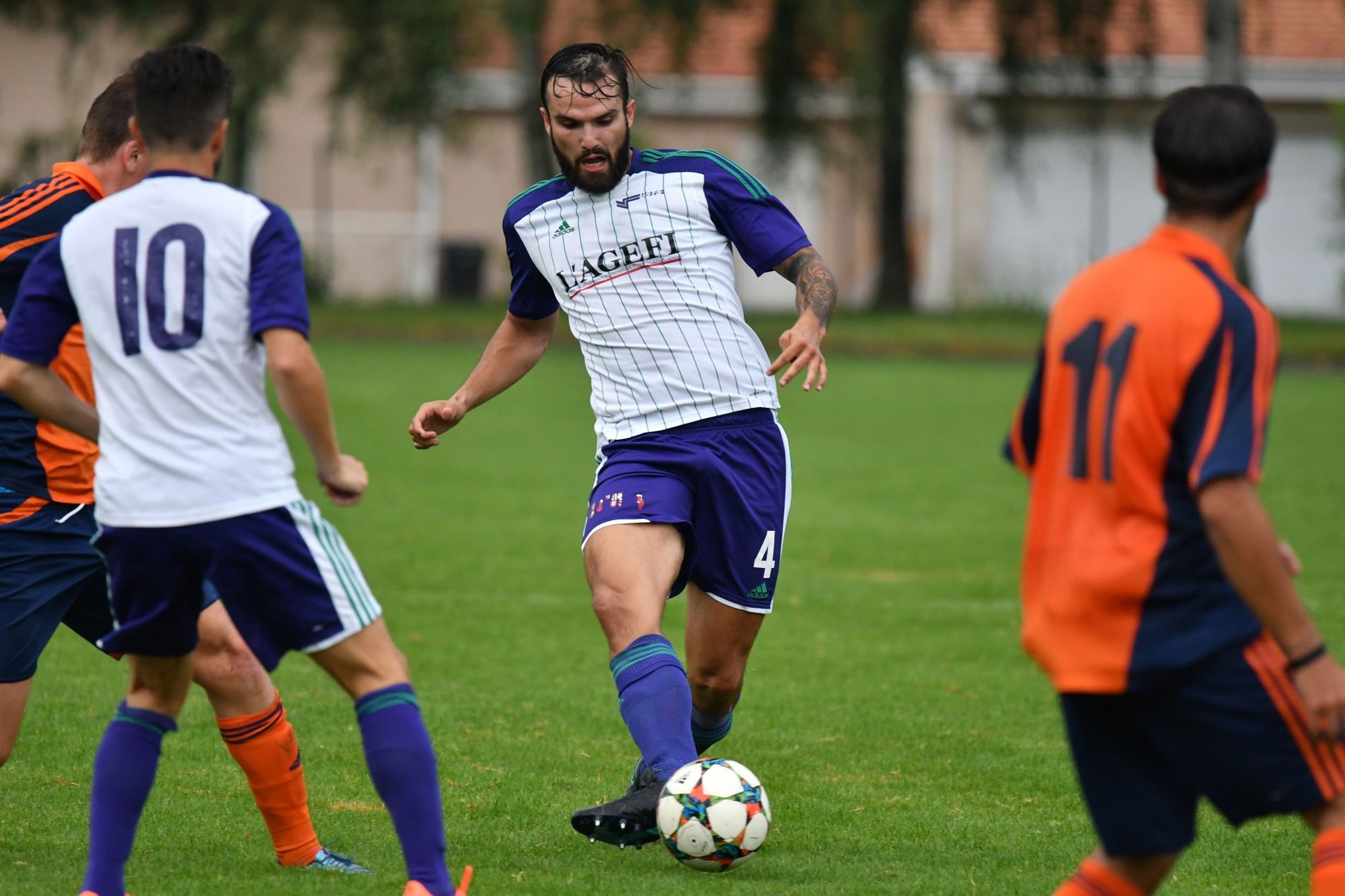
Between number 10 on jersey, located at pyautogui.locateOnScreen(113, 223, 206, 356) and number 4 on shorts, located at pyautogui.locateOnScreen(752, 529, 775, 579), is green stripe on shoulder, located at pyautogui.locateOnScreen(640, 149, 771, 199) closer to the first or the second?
number 4 on shorts, located at pyautogui.locateOnScreen(752, 529, 775, 579)

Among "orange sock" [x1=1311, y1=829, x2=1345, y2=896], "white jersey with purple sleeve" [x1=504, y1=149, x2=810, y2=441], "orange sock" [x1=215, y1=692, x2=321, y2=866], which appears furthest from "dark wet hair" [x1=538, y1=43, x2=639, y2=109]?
"orange sock" [x1=1311, y1=829, x2=1345, y2=896]

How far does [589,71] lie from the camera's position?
195 inches

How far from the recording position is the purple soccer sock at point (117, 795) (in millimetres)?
3863

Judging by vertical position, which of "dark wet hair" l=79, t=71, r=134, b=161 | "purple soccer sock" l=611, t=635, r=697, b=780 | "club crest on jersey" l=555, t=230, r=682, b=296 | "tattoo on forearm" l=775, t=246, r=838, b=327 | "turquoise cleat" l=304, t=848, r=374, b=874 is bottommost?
"turquoise cleat" l=304, t=848, r=374, b=874

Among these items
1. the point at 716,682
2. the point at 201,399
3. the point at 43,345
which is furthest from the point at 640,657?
the point at 43,345

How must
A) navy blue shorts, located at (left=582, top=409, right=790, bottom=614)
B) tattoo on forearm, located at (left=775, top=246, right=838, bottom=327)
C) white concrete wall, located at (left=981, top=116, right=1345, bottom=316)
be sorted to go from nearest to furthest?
tattoo on forearm, located at (left=775, top=246, right=838, bottom=327), navy blue shorts, located at (left=582, top=409, right=790, bottom=614), white concrete wall, located at (left=981, top=116, right=1345, bottom=316)

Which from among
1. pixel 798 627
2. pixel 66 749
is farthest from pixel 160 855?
pixel 798 627

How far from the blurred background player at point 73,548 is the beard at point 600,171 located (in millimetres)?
1282

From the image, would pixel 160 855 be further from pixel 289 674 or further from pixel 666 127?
pixel 666 127

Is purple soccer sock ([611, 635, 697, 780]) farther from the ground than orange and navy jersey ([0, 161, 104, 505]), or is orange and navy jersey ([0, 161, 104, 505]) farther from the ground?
orange and navy jersey ([0, 161, 104, 505])

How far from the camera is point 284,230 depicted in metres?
3.60

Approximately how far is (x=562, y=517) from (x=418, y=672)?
14.7 feet

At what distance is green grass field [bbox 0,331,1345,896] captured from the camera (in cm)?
466

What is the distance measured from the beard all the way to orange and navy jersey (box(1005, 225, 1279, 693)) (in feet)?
6.94
